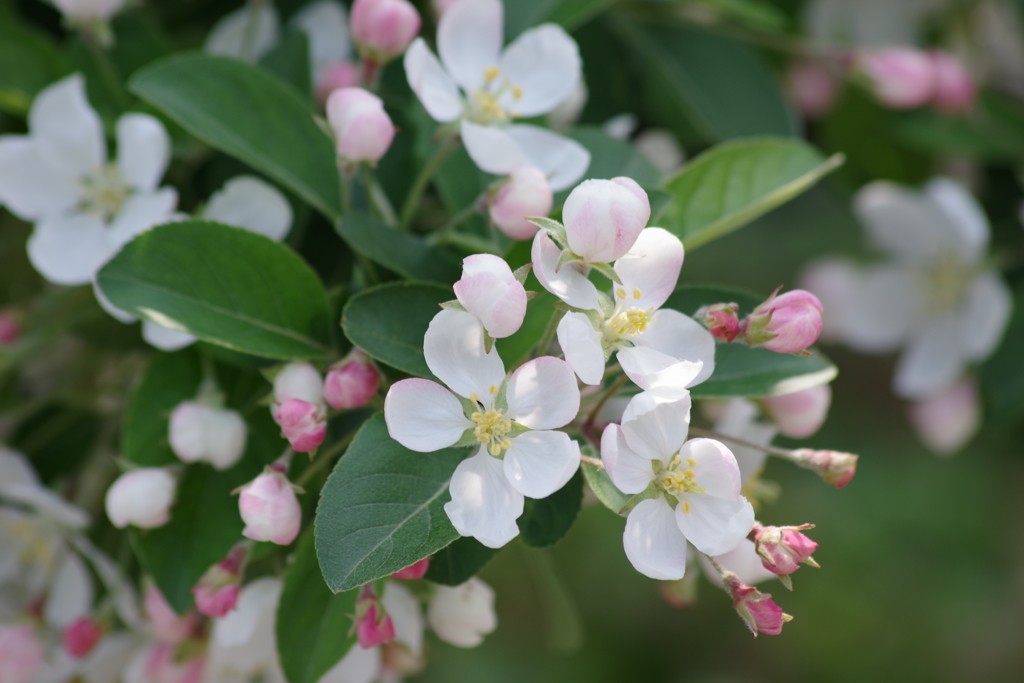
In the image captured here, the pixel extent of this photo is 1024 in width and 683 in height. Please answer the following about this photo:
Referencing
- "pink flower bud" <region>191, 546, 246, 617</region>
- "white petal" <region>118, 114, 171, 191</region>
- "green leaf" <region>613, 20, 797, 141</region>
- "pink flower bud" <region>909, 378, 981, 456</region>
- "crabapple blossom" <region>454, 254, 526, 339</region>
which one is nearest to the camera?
"crabapple blossom" <region>454, 254, 526, 339</region>

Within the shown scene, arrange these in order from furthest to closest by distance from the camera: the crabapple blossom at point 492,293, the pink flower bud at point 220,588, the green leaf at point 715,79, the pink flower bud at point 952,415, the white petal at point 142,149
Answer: the pink flower bud at point 952,415
the green leaf at point 715,79
the white petal at point 142,149
the pink flower bud at point 220,588
the crabapple blossom at point 492,293

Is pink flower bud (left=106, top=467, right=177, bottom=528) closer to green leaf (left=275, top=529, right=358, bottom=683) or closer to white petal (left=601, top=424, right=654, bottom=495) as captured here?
green leaf (left=275, top=529, right=358, bottom=683)

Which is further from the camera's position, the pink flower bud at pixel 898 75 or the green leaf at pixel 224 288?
the pink flower bud at pixel 898 75

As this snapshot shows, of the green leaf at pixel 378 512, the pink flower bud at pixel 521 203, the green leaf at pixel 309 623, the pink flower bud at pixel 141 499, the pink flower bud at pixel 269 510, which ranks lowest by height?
the green leaf at pixel 309 623

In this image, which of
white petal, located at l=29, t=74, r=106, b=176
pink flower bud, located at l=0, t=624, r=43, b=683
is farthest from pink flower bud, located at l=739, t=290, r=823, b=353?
pink flower bud, located at l=0, t=624, r=43, b=683

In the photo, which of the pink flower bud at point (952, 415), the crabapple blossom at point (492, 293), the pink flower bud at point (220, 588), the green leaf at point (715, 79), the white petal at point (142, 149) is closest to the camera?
the crabapple blossom at point (492, 293)

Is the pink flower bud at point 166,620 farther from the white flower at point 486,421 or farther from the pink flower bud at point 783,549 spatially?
→ the pink flower bud at point 783,549

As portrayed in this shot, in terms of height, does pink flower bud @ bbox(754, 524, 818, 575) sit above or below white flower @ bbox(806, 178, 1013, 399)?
above

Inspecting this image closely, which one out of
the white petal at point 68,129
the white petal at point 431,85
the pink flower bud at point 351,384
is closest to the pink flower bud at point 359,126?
the white petal at point 431,85
